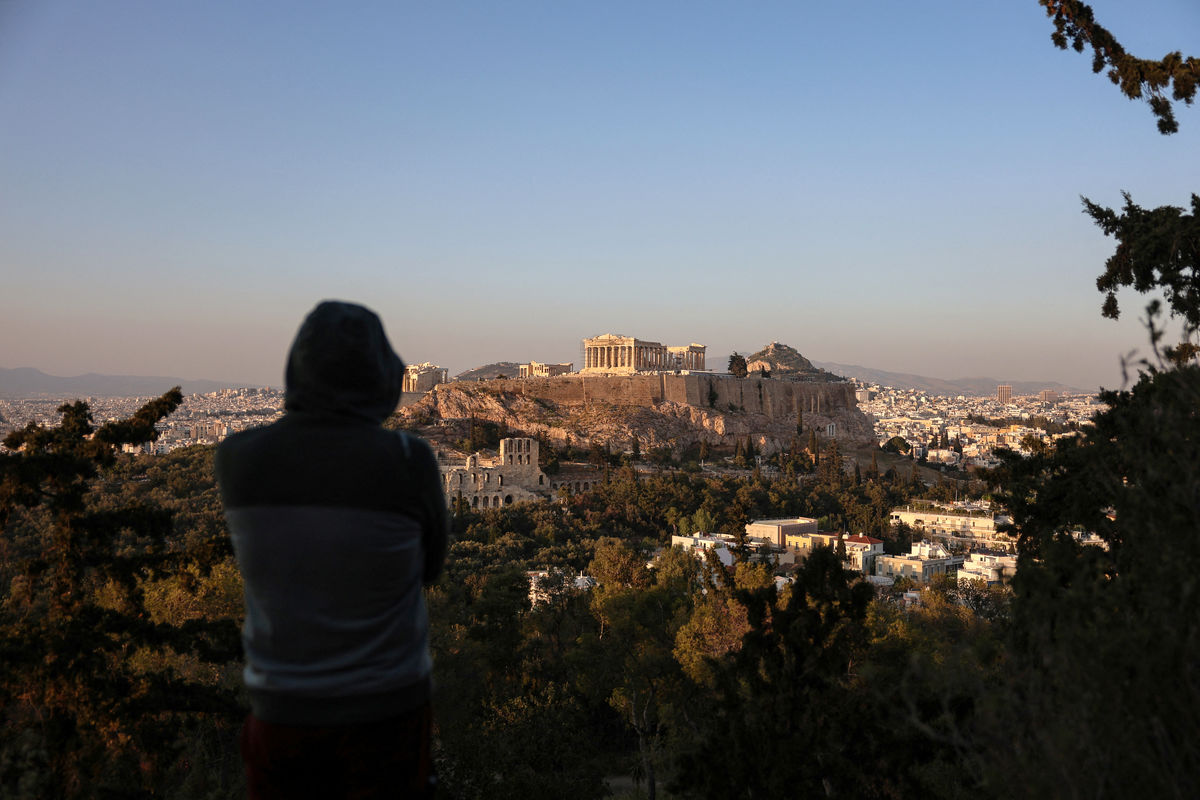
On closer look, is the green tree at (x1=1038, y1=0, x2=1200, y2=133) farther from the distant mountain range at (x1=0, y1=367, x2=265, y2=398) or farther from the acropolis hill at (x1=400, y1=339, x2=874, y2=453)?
the distant mountain range at (x1=0, y1=367, x2=265, y2=398)

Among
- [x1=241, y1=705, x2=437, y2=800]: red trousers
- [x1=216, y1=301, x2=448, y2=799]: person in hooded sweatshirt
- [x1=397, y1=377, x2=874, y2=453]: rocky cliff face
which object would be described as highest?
[x1=216, y1=301, x2=448, y2=799]: person in hooded sweatshirt

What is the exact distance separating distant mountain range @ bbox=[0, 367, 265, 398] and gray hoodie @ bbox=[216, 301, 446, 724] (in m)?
144

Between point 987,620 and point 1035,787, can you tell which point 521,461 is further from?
point 1035,787

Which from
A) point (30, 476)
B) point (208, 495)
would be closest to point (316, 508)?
point (30, 476)

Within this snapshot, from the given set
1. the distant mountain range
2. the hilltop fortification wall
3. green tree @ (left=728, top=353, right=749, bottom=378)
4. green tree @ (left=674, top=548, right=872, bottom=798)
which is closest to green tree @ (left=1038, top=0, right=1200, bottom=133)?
green tree @ (left=674, top=548, right=872, bottom=798)

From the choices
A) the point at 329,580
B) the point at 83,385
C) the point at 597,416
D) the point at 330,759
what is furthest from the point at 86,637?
the point at 83,385

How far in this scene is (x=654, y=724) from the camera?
15977 mm

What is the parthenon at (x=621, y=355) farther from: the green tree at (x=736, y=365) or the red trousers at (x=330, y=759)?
the red trousers at (x=330, y=759)

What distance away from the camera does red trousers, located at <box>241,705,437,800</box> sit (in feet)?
5.63

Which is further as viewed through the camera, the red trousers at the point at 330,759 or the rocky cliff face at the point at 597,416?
the rocky cliff face at the point at 597,416

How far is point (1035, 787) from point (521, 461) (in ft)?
142

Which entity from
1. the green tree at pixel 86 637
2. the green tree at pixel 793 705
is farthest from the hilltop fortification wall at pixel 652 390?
the green tree at pixel 793 705

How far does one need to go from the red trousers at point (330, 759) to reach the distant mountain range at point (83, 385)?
472 feet

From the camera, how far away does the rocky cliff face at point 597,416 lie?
56719 millimetres
